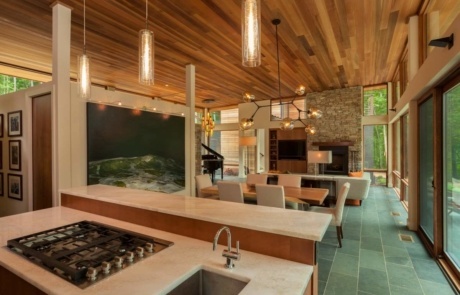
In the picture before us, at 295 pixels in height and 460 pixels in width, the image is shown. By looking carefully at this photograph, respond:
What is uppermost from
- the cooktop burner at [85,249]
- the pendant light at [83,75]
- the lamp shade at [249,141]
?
the pendant light at [83,75]

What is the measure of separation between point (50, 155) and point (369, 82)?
8759mm

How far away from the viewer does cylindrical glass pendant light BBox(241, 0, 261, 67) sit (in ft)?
5.03

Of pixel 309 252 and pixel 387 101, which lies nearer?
pixel 309 252

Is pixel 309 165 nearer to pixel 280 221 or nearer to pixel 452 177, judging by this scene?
pixel 452 177

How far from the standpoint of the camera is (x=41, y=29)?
3.88 m

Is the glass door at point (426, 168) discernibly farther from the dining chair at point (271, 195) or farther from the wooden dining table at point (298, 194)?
the dining chair at point (271, 195)

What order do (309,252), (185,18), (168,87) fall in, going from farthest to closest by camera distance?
(168,87) < (185,18) < (309,252)

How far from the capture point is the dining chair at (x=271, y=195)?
11.4 feet

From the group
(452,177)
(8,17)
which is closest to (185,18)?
(8,17)

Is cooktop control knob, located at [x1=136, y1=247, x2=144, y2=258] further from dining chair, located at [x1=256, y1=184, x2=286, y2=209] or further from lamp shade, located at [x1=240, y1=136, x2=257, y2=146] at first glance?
lamp shade, located at [x1=240, y1=136, x2=257, y2=146]

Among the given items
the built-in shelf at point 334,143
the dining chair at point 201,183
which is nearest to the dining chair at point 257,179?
the dining chair at point 201,183

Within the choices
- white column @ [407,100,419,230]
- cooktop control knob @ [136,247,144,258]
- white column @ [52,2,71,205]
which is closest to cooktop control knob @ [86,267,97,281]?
cooktop control knob @ [136,247,144,258]

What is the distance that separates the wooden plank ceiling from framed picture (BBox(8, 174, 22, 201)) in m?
2.41

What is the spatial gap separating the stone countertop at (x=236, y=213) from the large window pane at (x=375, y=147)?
8.24 m
